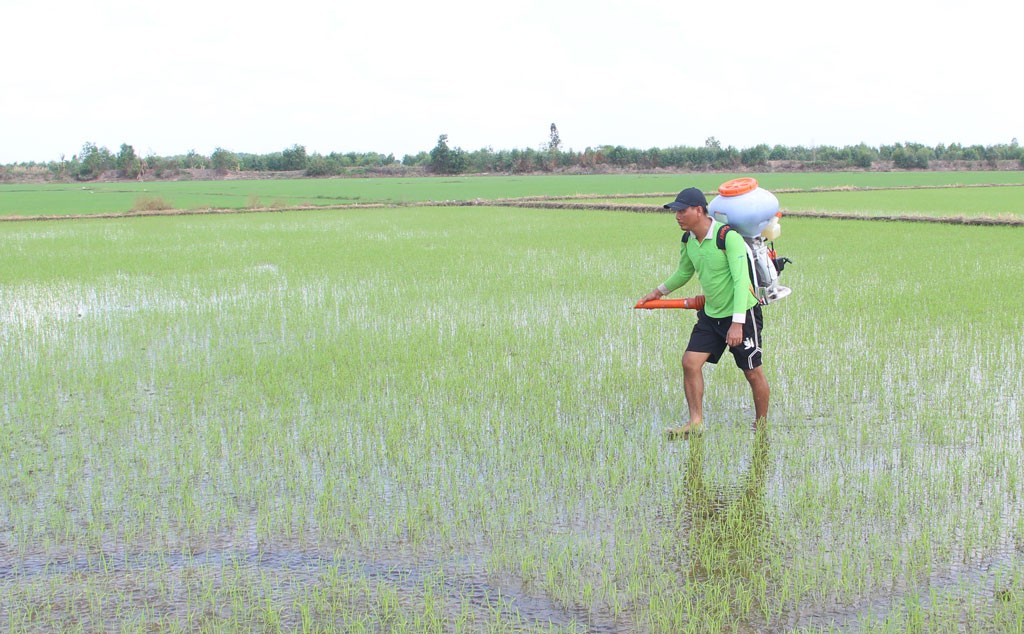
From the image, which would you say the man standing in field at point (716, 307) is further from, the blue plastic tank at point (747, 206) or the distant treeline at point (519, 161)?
the distant treeline at point (519, 161)

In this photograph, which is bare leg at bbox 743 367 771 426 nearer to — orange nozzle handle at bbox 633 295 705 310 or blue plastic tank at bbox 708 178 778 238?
orange nozzle handle at bbox 633 295 705 310

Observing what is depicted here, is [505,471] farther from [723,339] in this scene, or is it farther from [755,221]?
[755,221]

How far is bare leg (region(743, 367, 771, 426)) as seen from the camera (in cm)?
424

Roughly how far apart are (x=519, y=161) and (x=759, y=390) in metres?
53.5

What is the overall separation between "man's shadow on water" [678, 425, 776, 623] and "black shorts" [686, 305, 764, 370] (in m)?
Answer: 0.48

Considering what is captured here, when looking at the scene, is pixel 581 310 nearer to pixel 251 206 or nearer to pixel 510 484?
pixel 510 484

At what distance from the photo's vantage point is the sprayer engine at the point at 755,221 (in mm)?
4051

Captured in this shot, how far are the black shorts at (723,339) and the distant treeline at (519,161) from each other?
5092cm

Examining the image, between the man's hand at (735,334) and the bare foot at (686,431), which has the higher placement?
the man's hand at (735,334)

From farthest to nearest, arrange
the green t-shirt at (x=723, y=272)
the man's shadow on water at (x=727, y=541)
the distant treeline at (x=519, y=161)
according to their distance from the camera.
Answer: the distant treeline at (x=519, y=161) < the green t-shirt at (x=723, y=272) < the man's shadow on water at (x=727, y=541)

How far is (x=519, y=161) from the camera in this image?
56719mm

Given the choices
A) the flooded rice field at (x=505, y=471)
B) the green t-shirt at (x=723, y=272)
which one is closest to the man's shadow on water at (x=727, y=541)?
the flooded rice field at (x=505, y=471)

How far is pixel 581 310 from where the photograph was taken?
777cm

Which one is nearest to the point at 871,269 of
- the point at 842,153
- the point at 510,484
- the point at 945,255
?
the point at 945,255
